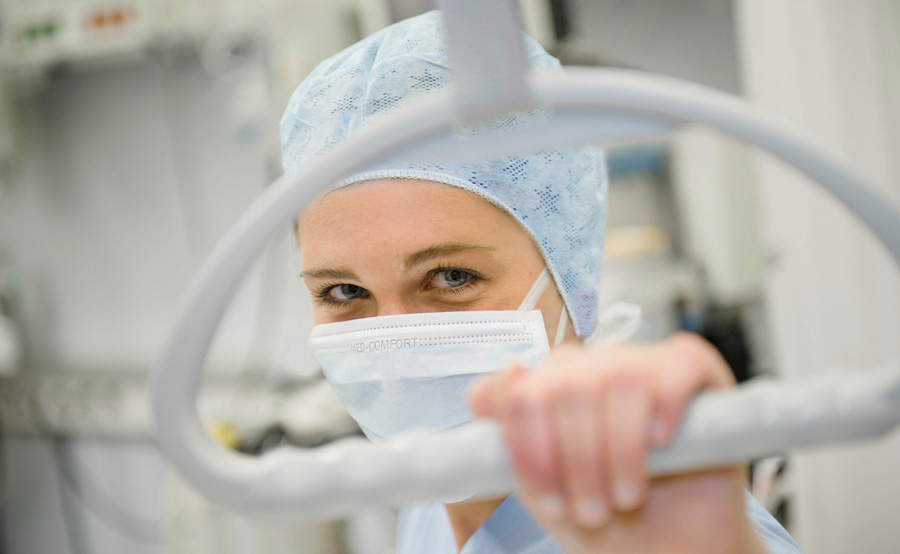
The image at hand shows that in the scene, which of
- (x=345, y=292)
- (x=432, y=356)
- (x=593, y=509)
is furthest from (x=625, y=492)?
(x=345, y=292)

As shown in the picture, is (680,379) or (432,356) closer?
(680,379)

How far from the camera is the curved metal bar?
26 cm

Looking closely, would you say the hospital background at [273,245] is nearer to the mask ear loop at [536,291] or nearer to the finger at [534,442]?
the mask ear loop at [536,291]

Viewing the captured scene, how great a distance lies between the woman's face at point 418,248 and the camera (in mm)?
623

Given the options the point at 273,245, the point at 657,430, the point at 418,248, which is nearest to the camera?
the point at 657,430

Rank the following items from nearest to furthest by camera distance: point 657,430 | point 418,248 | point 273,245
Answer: point 657,430
point 418,248
point 273,245

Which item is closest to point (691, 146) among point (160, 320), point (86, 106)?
point (160, 320)

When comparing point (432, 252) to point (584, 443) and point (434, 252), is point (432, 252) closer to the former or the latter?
point (434, 252)

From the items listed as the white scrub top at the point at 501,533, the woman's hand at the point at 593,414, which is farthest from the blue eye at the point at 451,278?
the woman's hand at the point at 593,414

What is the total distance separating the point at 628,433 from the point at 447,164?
430 millimetres

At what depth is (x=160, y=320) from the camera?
217 centimetres

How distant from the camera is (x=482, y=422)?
0.28 meters

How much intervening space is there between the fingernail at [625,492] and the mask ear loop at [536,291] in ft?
1.32

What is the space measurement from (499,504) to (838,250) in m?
1.07
